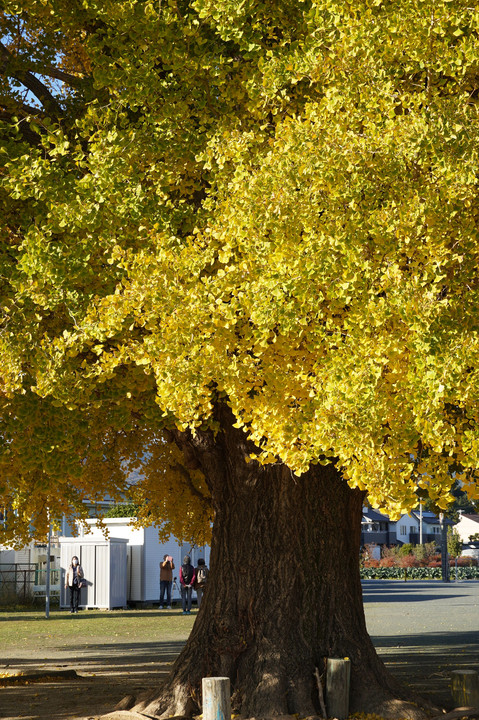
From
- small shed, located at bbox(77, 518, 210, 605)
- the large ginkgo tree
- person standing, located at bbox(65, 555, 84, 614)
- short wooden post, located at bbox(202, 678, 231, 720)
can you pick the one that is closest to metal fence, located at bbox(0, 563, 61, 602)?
small shed, located at bbox(77, 518, 210, 605)

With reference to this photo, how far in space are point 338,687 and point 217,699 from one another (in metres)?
2.70

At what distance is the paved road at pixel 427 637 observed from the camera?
13094 mm

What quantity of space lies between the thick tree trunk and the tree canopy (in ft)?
4.73

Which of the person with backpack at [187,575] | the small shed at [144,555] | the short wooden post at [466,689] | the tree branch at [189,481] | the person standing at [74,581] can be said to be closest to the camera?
the short wooden post at [466,689]

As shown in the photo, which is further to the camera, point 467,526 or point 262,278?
point 467,526

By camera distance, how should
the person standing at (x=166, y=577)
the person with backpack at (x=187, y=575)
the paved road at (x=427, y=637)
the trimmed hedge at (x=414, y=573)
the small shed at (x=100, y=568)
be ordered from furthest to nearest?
1. the trimmed hedge at (x=414, y=573)
2. the small shed at (x=100, y=568)
3. the person standing at (x=166, y=577)
4. the person with backpack at (x=187, y=575)
5. the paved road at (x=427, y=637)

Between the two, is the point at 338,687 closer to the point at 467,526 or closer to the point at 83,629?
the point at 83,629

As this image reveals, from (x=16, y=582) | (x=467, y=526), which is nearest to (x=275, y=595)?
(x=16, y=582)

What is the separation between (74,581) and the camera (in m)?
28.0

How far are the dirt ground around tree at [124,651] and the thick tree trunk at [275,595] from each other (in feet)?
3.57

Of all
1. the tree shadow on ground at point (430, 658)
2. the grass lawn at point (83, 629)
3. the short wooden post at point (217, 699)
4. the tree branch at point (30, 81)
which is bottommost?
the grass lawn at point (83, 629)

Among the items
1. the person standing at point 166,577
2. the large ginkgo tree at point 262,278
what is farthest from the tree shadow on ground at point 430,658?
the person standing at point 166,577

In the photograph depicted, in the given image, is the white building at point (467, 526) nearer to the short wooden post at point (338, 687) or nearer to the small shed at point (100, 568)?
the small shed at point (100, 568)

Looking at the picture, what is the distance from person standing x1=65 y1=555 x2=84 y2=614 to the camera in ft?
89.3
